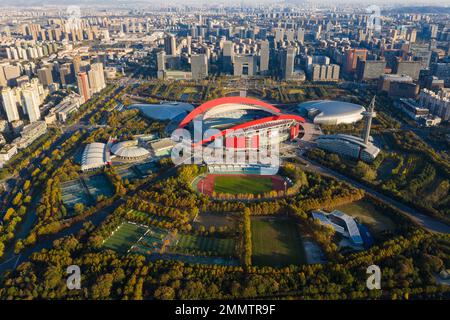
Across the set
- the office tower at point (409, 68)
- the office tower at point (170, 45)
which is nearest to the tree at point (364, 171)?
the office tower at point (409, 68)

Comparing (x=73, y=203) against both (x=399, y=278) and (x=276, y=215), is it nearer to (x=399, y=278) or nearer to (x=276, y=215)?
(x=276, y=215)

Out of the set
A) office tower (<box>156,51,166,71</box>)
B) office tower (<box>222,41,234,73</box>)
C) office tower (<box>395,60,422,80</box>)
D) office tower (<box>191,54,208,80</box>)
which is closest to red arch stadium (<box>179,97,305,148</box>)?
office tower (<box>191,54,208,80</box>)

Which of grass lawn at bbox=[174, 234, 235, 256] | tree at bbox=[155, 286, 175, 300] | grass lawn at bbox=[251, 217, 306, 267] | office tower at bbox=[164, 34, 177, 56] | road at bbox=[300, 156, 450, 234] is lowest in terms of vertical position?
grass lawn at bbox=[251, 217, 306, 267]

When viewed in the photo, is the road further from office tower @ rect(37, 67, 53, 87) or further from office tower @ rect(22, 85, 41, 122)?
office tower @ rect(37, 67, 53, 87)

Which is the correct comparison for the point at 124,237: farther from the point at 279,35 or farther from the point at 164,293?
the point at 279,35

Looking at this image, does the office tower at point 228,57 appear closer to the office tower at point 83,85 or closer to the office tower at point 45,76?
the office tower at point 83,85

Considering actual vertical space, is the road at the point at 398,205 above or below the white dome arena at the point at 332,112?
below
